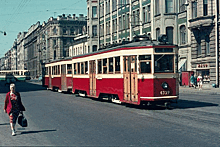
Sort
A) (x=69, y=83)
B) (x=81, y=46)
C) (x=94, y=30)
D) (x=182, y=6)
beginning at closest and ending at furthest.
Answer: (x=69, y=83) < (x=182, y=6) < (x=94, y=30) < (x=81, y=46)

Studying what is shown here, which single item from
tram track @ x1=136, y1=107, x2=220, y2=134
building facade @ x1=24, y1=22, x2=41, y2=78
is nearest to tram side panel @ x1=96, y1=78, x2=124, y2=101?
tram track @ x1=136, y1=107, x2=220, y2=134

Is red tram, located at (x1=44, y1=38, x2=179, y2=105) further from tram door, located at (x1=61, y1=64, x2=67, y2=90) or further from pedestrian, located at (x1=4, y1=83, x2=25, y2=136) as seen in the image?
tram door, located at (x1=61, y1=64, x2=67, y2=90)

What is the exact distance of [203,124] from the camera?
12008 millimetres

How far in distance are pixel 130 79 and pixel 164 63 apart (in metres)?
1.72

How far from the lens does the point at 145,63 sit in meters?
16.9

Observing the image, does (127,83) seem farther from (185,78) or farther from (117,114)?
(185,78)

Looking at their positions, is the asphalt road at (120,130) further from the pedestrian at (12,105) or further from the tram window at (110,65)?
the tram window at (110,65)

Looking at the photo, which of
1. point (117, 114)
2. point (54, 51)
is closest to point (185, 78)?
point (117, 114)

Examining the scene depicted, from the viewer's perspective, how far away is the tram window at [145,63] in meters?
16.8

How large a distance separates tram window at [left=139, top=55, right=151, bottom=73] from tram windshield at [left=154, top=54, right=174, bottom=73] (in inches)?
Answer: 10.4

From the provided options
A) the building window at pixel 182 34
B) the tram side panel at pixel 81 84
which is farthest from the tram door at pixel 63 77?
the building window at pixel 182 34

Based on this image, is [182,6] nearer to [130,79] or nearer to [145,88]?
[130,79]

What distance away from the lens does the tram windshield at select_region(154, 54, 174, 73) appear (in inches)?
657

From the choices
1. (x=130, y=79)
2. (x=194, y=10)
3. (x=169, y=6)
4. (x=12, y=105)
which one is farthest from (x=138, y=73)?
(x=169, y=6)
